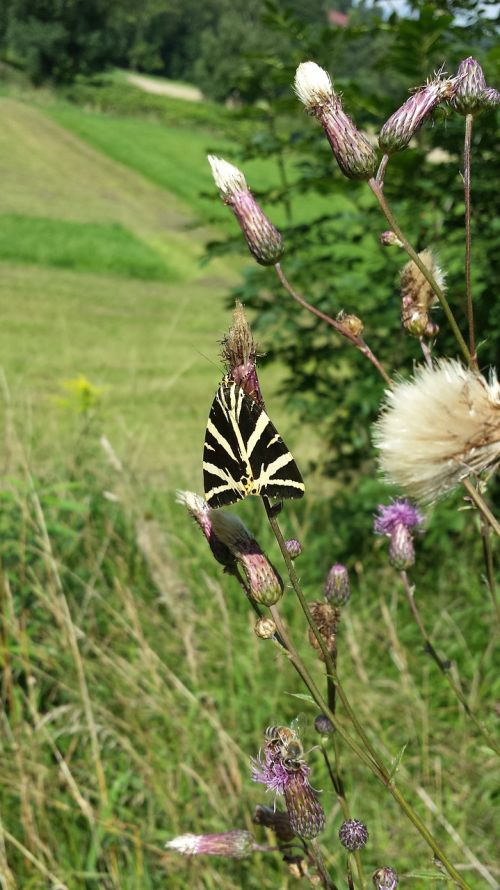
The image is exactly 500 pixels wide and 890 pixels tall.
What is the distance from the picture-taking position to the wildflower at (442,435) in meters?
0.64

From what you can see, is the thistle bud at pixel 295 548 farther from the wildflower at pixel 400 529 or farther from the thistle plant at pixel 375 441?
the wildflower at pixel 400 529

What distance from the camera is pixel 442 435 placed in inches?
25.3

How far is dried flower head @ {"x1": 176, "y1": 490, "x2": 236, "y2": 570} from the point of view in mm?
953

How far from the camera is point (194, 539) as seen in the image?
3.93m

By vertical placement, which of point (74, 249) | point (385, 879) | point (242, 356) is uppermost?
point (74, 249)

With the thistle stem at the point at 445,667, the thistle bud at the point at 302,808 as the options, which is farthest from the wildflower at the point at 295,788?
the thistle stem at the point at 445,667

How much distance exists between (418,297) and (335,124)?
23cm

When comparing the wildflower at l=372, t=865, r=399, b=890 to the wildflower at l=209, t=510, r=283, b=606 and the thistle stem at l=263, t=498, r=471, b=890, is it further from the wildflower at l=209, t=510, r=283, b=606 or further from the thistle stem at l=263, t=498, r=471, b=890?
the wildflower at l=209, t=510, r=283, b=606

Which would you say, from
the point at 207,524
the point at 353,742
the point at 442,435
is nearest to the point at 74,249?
the point at 207,524

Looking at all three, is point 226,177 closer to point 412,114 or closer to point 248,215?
point 248,215

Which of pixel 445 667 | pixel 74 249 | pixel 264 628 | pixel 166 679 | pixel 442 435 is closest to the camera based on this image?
pixel 442 435

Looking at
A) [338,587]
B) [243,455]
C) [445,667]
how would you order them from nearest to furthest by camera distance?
[243,455] < [338,587] < [445,667]

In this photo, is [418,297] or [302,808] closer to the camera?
[302,808]

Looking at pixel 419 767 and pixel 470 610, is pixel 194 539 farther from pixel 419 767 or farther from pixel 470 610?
pixel 419 767
